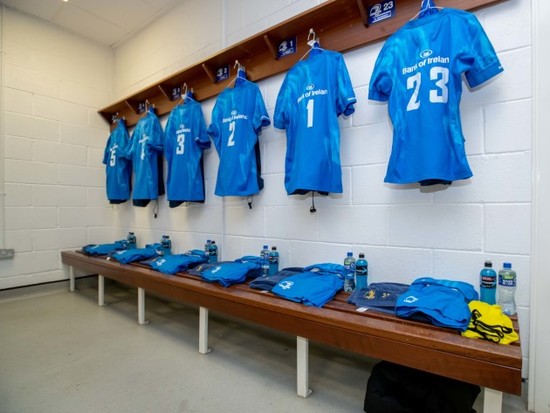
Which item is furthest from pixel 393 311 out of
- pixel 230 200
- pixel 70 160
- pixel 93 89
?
pixel 93 89

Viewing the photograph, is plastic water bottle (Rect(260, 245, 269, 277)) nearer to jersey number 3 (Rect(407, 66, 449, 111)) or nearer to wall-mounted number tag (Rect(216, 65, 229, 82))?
jersey number 3 (Rect(407, 66, 449, 111))

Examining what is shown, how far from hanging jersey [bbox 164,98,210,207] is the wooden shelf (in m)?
0.23

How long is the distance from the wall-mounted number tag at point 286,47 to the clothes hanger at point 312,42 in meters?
0.13

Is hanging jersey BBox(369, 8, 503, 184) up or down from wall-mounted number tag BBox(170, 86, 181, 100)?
down

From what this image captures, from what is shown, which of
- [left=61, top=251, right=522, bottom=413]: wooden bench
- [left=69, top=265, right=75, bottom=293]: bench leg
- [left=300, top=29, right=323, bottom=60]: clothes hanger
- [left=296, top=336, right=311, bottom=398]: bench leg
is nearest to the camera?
[left=61, top=251, right=522, bottom=413]: wooden bench

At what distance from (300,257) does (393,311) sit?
0.89m

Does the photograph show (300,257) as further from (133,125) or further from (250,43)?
(133,125)

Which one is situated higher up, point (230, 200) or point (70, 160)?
point (70, 160)

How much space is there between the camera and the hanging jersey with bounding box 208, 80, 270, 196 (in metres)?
2.19

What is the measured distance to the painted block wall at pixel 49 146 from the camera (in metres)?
3.10

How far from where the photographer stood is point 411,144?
1.45 meters

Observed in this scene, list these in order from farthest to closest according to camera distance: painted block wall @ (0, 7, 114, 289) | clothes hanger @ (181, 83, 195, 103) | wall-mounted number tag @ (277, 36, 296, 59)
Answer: painted block wall @ (0, 7, 114, 289), clothes hanger @ (181, 83, 195, 103), wall-mounted number tag @ (277, 36, 296, 59)

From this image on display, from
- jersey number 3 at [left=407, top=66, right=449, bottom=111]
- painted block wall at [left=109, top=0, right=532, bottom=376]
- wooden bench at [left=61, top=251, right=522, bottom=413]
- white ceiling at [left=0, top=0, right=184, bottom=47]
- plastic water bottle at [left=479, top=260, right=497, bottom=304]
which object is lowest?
wooden bench at [left=61, top=251, right=522, bottom=413]

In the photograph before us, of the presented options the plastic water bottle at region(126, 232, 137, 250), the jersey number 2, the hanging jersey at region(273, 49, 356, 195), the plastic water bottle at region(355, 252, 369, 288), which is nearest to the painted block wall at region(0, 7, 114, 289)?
the plastic water bottle at region(126, 232, 137, 250)
